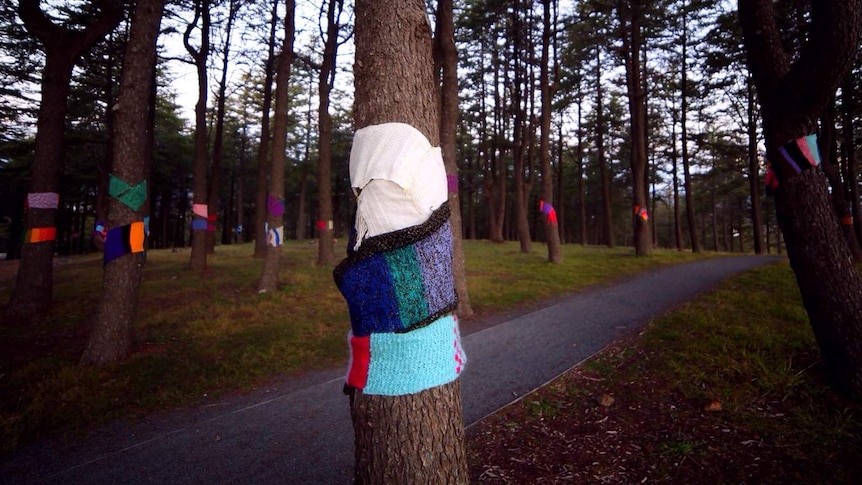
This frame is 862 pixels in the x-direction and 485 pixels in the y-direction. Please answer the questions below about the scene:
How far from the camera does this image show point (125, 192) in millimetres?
A: 4641

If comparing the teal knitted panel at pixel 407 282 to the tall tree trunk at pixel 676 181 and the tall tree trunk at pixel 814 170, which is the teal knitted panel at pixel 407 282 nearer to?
the tall tree trunk at pixel 814 170

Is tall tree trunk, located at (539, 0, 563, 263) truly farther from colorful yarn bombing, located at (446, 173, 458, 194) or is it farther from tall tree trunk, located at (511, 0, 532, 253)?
colorful yarn bombing, located at (446, 173, 458, 194)

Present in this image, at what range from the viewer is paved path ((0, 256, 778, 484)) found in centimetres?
259

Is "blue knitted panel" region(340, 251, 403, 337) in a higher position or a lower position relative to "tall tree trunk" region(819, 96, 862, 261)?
lower

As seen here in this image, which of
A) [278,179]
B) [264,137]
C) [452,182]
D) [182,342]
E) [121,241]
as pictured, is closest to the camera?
[121,241]

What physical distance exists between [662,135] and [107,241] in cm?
2575

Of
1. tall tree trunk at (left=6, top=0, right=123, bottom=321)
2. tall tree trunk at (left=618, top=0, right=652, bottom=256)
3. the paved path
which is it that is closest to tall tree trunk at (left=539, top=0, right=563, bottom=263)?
tall tree trunk at (left=618, top=0, right=652, bottom=256)

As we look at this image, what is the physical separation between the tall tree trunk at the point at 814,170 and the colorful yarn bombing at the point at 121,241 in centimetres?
696

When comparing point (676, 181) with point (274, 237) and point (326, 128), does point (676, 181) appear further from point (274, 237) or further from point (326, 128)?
point (274, 237)

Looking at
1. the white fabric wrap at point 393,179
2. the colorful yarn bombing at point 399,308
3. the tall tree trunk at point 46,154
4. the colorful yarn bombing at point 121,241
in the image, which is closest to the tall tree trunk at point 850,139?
the white fabric wrap at point 393,179

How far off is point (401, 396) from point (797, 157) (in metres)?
3.96

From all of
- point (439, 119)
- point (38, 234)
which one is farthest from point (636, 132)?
point (38, 234)

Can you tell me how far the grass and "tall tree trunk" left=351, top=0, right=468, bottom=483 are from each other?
3.20m

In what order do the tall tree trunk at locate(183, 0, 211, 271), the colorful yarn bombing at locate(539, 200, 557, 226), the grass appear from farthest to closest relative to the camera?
the colorful yarn bombing at locate(539, 200, 557, 226) < the tall tree trunk at locate(183, 0, 211, 271) < the grass
